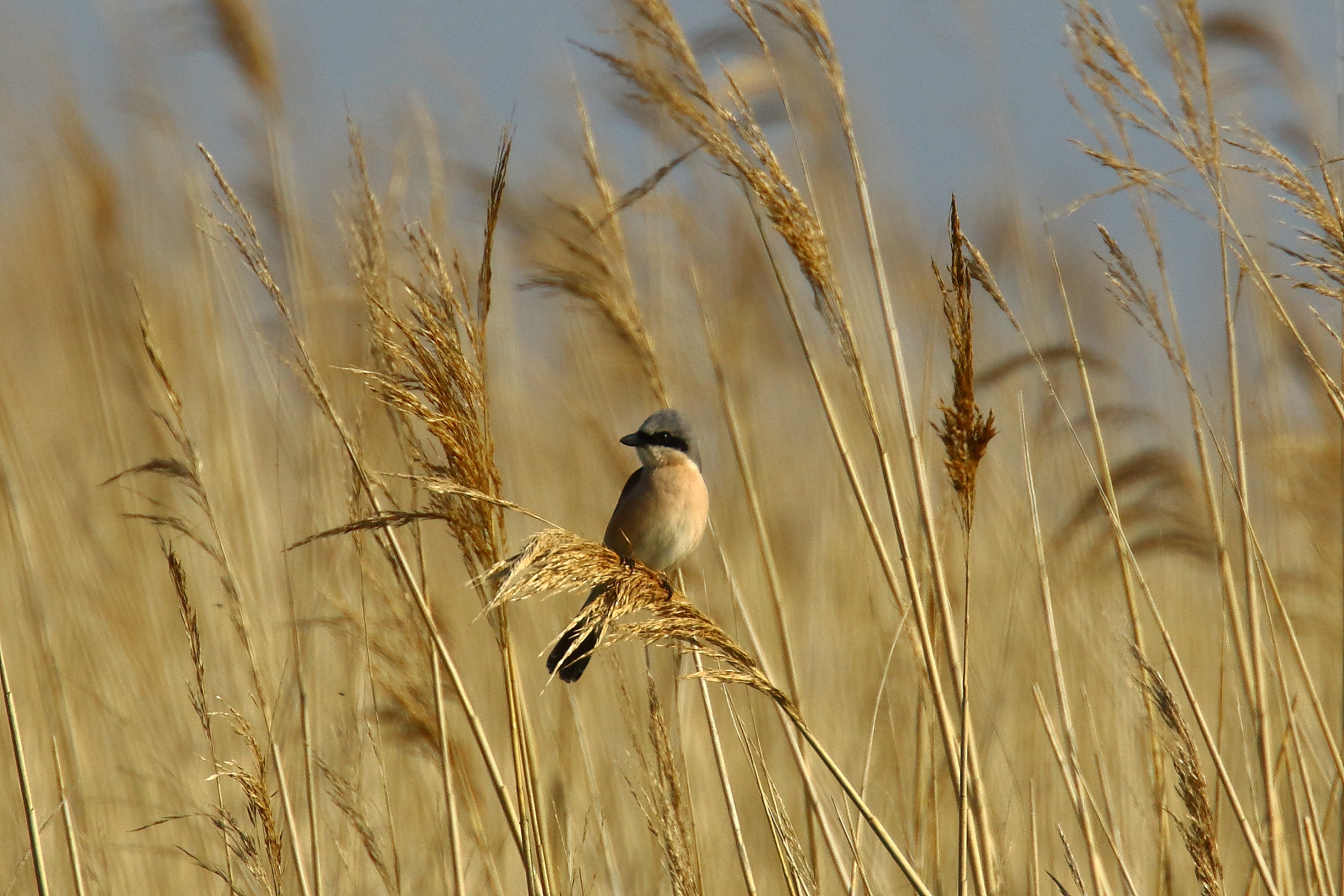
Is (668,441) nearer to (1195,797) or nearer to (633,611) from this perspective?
(633,611)

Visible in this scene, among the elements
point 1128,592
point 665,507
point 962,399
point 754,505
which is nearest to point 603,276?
point 754,505

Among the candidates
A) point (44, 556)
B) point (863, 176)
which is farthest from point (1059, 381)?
point (44, 556)

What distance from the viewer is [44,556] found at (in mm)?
3406

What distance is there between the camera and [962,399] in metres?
1.62

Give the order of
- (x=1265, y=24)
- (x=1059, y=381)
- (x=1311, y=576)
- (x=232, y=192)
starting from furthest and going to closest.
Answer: (x=1059, y=381) → (x=1311, y=576) → (x=1265, y=24) → (x=232, y=192)

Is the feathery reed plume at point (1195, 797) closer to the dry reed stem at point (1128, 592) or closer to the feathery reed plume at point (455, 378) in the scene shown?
the dry reed stem at point (1128, 592)

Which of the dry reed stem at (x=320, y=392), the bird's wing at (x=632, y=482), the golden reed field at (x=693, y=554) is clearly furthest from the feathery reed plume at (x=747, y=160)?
the bird's wing at (x=632, y=482)

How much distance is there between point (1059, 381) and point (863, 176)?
1.72 metres

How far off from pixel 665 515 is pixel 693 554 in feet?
1.19

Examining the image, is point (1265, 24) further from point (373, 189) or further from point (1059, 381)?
point (373, 189)

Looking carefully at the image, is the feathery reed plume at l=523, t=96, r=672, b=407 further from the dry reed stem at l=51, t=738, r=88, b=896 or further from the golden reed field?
the dry reed stem at l=51, t=738, r=88, b=896

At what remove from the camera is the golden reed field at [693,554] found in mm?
1806

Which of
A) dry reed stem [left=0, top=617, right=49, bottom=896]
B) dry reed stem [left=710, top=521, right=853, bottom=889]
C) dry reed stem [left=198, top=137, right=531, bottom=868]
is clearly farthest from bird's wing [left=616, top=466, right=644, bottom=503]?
dry reed stem [left=0, top=617, right=49, bottom=896]

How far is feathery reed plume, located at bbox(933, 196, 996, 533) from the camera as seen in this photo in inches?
63.4
